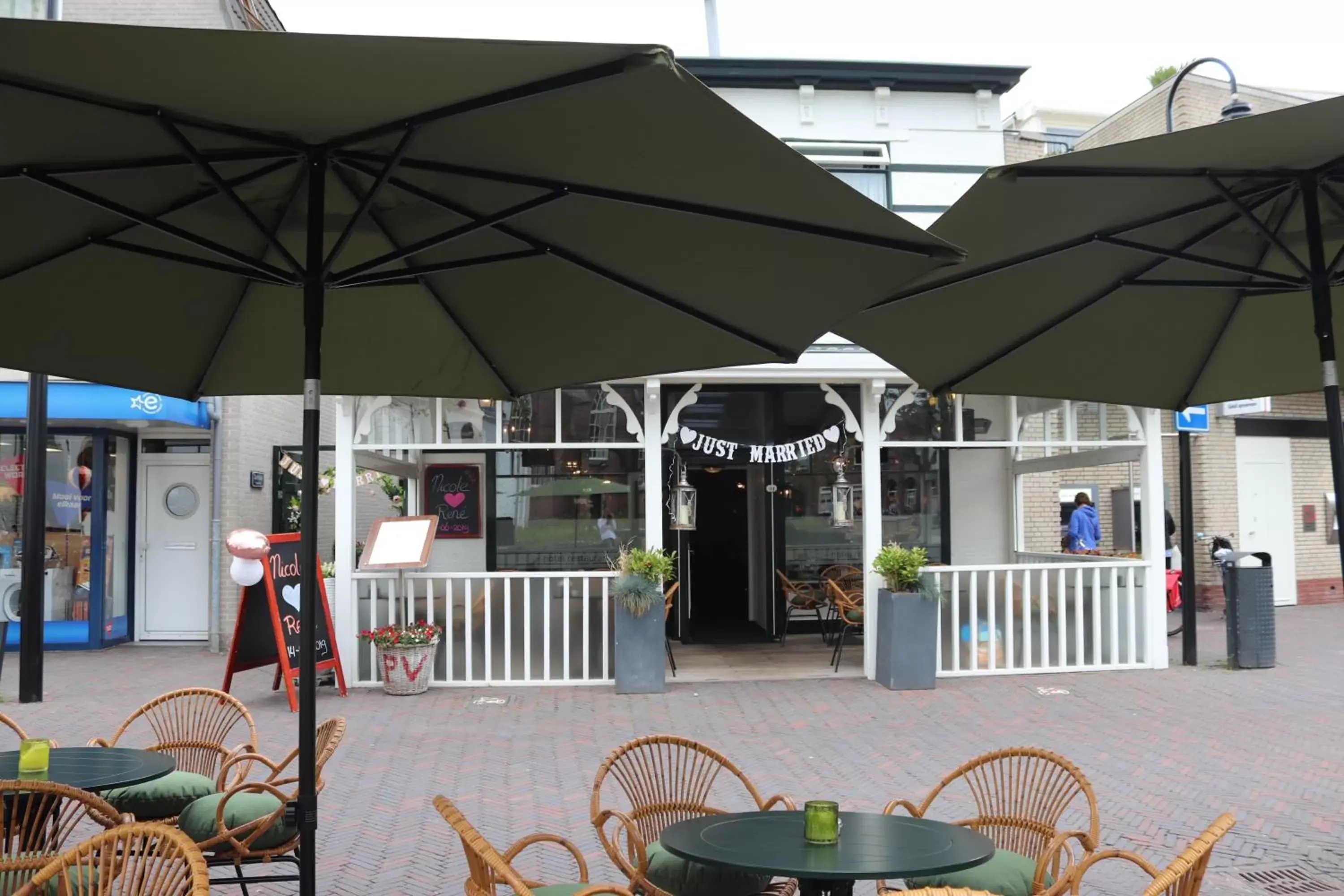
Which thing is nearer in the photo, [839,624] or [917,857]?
[917,857]

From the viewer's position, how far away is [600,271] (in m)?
4.02

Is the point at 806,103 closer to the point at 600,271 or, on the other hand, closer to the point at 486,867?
the point at 600,271

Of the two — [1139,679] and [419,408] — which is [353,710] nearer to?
[419,408]

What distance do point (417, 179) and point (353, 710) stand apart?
22.4 ft

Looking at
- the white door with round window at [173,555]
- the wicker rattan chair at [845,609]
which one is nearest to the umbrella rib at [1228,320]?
the wicker rattan chair at [845,609]

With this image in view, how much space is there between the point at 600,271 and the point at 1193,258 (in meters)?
2.20

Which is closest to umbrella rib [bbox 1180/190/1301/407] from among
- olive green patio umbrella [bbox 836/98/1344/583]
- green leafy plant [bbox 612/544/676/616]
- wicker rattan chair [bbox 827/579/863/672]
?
olive green patio umbrella [bbox 836/98/1344/583]

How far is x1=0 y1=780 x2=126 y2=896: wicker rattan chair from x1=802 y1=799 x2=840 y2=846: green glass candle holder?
199cm

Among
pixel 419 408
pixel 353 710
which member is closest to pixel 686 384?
pixel 419 408

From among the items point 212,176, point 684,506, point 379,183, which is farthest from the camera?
point 684,506

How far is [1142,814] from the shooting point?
6.21 metres

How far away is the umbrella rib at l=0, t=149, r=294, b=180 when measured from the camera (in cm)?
312

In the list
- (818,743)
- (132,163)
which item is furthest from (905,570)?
(132,163)

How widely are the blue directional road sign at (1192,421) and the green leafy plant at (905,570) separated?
3231mm
